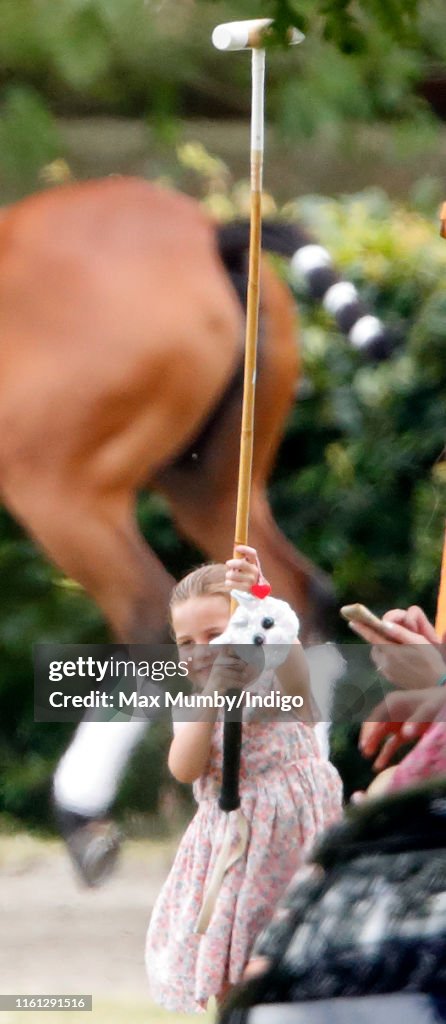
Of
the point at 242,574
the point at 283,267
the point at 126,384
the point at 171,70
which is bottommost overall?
the point at 242,574

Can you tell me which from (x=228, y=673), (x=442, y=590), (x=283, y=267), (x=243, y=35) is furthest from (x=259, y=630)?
(x=243, y=35)

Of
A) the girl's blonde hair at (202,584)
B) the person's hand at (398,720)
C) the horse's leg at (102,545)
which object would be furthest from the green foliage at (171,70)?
the person's hand at (398,720)

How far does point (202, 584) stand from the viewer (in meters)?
3.07

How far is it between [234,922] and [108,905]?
2.28ft

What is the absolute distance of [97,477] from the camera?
3252 mm

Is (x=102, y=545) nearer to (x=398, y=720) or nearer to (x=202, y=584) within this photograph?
(x=202, y=584)

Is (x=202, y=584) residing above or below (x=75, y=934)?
above

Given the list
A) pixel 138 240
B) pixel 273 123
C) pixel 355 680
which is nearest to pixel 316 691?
pixel 355 680

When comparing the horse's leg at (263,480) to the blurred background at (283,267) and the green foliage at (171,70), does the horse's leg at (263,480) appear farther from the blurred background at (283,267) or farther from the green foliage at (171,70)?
the green foliage at (171,70)

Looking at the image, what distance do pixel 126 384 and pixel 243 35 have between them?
2.61 ft

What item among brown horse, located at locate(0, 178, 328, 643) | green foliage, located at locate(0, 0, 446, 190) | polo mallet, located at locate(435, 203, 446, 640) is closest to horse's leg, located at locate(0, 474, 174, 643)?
brown horse, located at locate(0, 178, 328, 643)

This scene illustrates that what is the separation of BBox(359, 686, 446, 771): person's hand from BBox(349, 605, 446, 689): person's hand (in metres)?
0.03

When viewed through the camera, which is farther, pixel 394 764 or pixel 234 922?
pixel 394 764

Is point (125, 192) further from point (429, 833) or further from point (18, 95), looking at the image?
point (429, 833)
